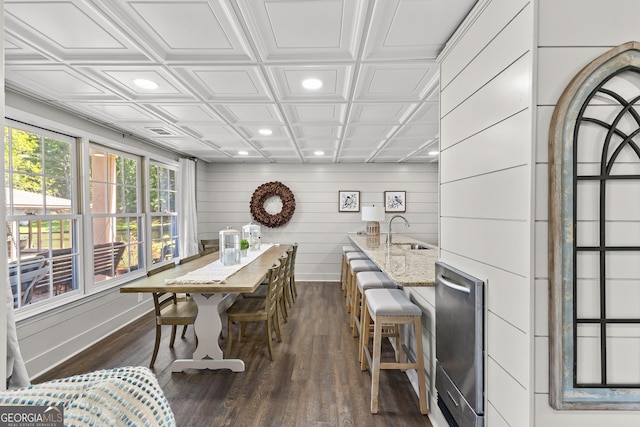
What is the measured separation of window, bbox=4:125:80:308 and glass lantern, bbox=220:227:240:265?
1416 millimetres

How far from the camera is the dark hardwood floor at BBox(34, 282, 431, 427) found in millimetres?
2064

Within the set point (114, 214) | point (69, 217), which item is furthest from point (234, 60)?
point (114, 214)

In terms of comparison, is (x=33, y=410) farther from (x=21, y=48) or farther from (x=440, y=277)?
(x=21, y=48)

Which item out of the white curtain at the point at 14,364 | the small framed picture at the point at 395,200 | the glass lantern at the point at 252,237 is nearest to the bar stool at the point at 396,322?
the white curtain at the point at 14,364

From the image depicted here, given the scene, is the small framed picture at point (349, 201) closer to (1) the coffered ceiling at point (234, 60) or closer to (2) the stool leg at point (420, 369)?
(1) the coffered ceiling at point (234, 60)

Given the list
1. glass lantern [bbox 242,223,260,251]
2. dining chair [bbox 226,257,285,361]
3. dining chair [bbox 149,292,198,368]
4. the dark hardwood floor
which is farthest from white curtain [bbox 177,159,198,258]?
dining chair [bbox 226,257,285,361]

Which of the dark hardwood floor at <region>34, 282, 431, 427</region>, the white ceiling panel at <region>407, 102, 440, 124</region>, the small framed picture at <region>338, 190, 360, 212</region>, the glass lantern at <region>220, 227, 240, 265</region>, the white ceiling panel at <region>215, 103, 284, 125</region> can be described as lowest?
the dark hardwood floor at <region>34, 282, 431, 427</region>

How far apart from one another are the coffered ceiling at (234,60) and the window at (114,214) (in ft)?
1.83

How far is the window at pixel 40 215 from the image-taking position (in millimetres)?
2518

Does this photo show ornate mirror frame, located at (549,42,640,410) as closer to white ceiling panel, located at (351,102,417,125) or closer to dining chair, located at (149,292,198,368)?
white ceiling panel, located at (351,102,417,125)

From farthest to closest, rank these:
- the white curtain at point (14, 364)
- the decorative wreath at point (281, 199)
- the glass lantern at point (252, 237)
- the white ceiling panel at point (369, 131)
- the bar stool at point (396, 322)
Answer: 1. the decorative wreath at point (281, 199)
2. the glass lantern at point (252, 237)
3. the white ceiling panel at point (369, 131)
4. the bar stool at point (396, 322)
5. the white curtain at point (14, 364)

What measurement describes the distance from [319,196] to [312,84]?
12.6 feet

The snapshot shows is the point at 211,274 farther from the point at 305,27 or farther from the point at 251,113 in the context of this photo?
the point at 305,27

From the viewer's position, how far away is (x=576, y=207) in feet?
3.34
